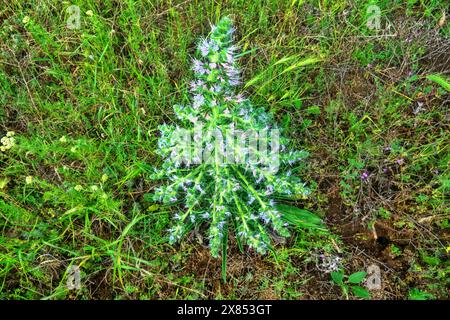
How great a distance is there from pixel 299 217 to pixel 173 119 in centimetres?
119

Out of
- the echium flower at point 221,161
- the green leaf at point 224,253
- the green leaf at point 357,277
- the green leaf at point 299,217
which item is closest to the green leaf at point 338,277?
the green leaf at point 357,277

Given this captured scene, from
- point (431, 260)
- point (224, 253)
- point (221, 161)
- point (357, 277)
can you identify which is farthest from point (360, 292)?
point (221, 161)

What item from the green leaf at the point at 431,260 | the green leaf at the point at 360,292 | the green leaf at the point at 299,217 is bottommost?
the green leaf at the point at 360,292

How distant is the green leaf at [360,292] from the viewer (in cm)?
257

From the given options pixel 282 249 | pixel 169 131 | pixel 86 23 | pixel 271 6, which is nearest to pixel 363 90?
pixel 271 6

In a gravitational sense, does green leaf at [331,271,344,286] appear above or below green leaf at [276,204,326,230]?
below

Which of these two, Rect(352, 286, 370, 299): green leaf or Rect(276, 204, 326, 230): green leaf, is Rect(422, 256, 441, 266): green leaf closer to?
Rect(352, 286, 370, 299): green leaf

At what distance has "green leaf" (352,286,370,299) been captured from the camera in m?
2.57

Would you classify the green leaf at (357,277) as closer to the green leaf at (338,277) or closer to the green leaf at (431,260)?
the green leaf at (338,277)

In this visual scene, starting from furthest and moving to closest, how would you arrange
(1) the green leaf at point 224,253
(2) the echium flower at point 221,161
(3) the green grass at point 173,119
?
(3) the green grass at point 173,119 < (1) the green leaf at point 224,253 < (2) the echium flower at point 221,161

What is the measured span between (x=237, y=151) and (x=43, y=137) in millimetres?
1613

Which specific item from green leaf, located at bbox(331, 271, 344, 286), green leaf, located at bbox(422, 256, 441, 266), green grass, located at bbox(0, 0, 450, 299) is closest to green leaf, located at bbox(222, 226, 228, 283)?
green grass, located at bbox(0, 0, 450, 299)

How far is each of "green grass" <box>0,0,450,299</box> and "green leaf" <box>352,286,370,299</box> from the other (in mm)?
108

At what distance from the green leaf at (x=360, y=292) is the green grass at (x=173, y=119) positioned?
108 millimetres
